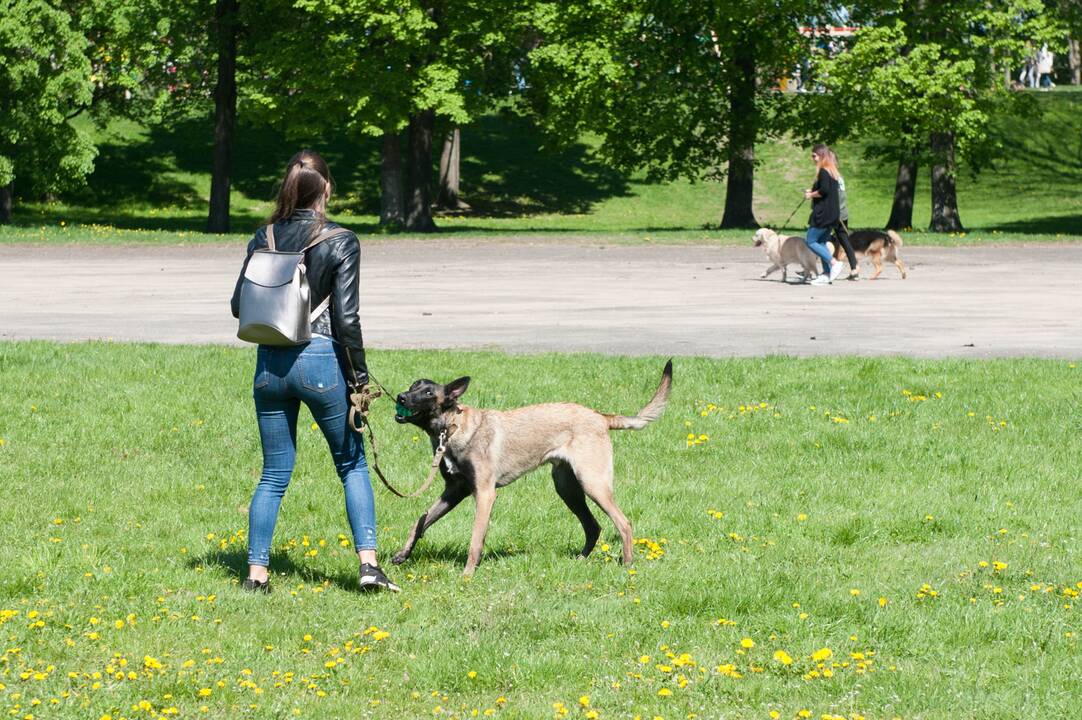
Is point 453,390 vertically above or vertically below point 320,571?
above

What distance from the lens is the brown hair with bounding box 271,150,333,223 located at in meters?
6.63

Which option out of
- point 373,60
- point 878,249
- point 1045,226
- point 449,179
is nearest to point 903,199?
point 1045,226

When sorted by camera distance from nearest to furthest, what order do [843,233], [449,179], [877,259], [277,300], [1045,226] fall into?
[277,300] < [843,233] < [877,259] < [1045,226] < [449,179]

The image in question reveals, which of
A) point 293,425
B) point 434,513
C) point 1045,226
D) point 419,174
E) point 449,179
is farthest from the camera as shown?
point 449,179

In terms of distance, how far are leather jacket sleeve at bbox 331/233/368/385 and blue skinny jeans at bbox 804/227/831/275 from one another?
16.3 metres

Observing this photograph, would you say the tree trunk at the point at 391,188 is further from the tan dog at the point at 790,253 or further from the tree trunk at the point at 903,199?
the tan dog at the point at 790,253

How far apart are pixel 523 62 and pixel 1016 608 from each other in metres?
38.5

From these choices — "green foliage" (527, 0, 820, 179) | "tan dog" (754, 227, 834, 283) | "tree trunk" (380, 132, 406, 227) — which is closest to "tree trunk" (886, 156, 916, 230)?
"green foliage" (527, 0, 820, 179)

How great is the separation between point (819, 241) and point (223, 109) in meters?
21.1

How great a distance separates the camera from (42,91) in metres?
36.5

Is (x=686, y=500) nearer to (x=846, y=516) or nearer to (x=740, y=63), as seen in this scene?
(x=846, y=516)

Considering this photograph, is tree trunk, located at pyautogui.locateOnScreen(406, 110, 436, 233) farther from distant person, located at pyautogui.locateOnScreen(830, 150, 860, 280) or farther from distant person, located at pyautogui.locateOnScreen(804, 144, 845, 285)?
distant person, located at pyautogui.locateOnScreen(804, 144, 845, 285)

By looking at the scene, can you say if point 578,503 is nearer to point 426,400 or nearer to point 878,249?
point 426,400

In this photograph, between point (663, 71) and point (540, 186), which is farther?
point (540, 186)
